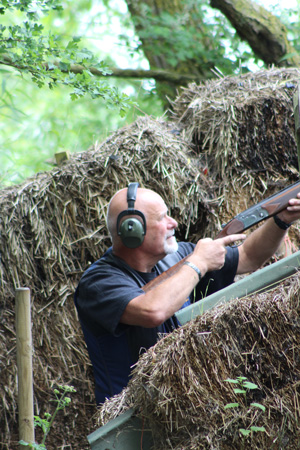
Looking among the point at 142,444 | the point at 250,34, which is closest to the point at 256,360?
the point at 142,444

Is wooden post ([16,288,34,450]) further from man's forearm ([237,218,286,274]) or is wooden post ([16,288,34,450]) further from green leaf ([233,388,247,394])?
man's forearm ([237,218,286,274])

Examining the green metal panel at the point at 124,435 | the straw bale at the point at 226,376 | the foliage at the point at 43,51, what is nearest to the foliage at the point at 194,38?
the foliage at the point at 43,51

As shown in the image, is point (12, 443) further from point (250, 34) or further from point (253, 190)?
point (250, 34)

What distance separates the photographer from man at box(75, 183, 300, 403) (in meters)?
3.41

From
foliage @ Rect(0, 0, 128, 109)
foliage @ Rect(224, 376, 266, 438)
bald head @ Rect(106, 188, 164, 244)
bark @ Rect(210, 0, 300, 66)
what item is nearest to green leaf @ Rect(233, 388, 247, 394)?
foliage @ Rect(224, 376, 266, 438)

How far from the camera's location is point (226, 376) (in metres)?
2.41

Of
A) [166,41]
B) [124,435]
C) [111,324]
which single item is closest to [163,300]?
[111,324]

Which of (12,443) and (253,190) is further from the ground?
(253,190)

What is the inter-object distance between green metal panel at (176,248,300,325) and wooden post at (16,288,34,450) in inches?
36.0

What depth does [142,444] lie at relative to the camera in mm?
2508

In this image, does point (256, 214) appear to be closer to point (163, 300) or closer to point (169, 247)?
point (169, 247)

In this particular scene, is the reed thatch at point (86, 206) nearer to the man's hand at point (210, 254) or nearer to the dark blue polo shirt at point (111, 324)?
the dark blue polo shirt at point (111, 324)

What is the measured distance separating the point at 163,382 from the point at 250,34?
572 cm

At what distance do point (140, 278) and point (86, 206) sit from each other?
1036 mm
